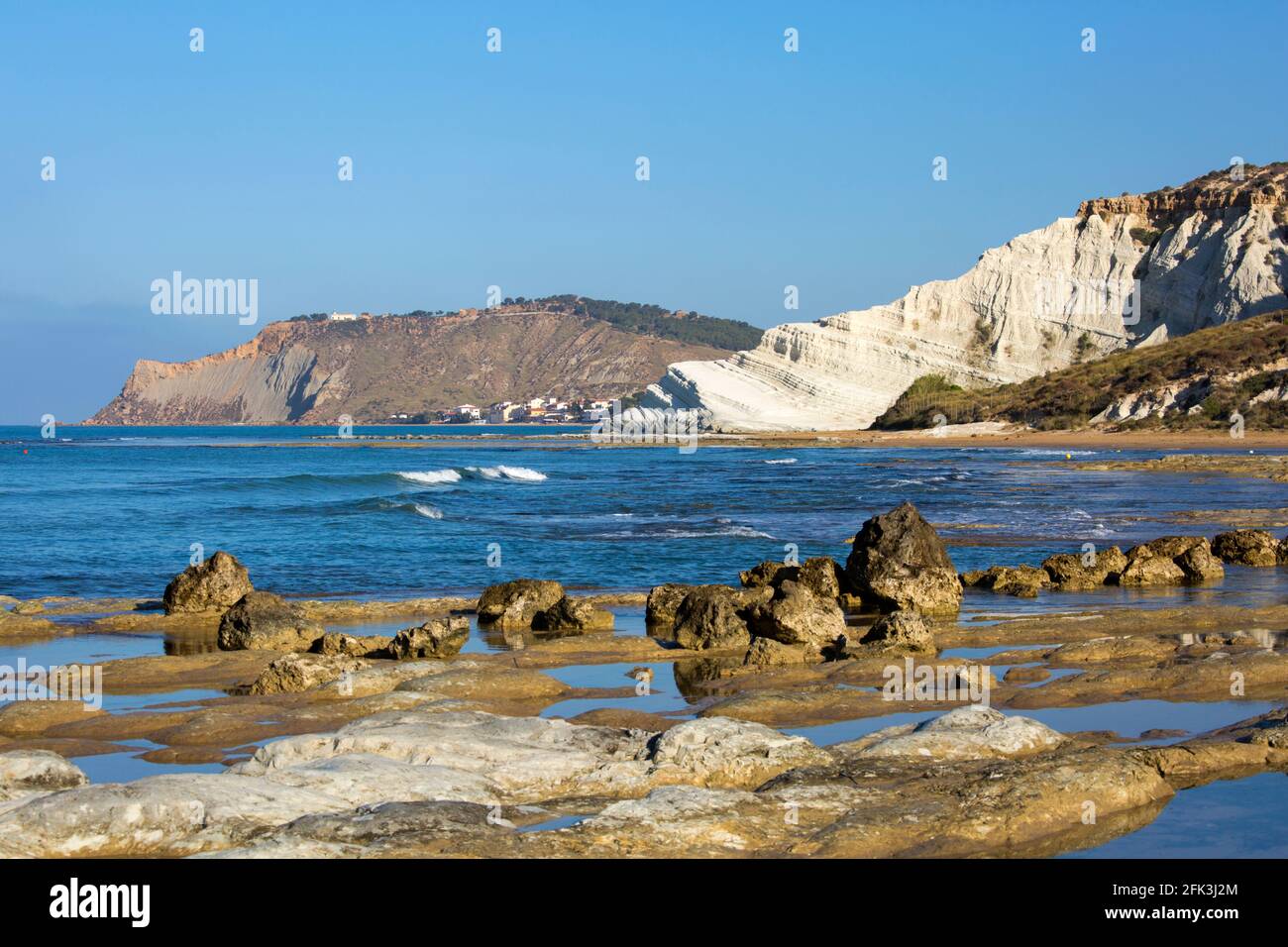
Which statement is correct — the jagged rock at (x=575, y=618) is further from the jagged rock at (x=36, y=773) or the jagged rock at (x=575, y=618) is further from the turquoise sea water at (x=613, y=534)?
the jagged rock at (x=36, y=773)

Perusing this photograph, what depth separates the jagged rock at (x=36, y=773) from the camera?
7375 millimetres

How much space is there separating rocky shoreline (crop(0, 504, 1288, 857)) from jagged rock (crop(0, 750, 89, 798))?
25 mm

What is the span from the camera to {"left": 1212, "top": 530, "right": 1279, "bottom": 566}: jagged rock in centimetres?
1986

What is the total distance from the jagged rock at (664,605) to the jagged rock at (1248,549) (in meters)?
9.78

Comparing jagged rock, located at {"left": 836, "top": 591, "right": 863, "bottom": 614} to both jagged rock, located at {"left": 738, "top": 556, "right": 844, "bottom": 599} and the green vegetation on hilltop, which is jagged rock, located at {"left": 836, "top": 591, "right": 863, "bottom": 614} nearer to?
jagged rock, located at {"left": 738, "top": 556, "right": 844, "bottom": 599}

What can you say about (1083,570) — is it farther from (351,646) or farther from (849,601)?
(351,646)

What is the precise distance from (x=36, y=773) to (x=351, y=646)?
569 cm

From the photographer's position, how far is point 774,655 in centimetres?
1254

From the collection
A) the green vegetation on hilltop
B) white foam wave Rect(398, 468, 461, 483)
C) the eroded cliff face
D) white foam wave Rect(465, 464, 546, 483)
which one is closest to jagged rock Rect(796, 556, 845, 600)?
white foam wave Rect(398, 468, 461, 483)

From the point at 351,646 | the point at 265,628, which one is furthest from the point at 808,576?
the point at 265,628
